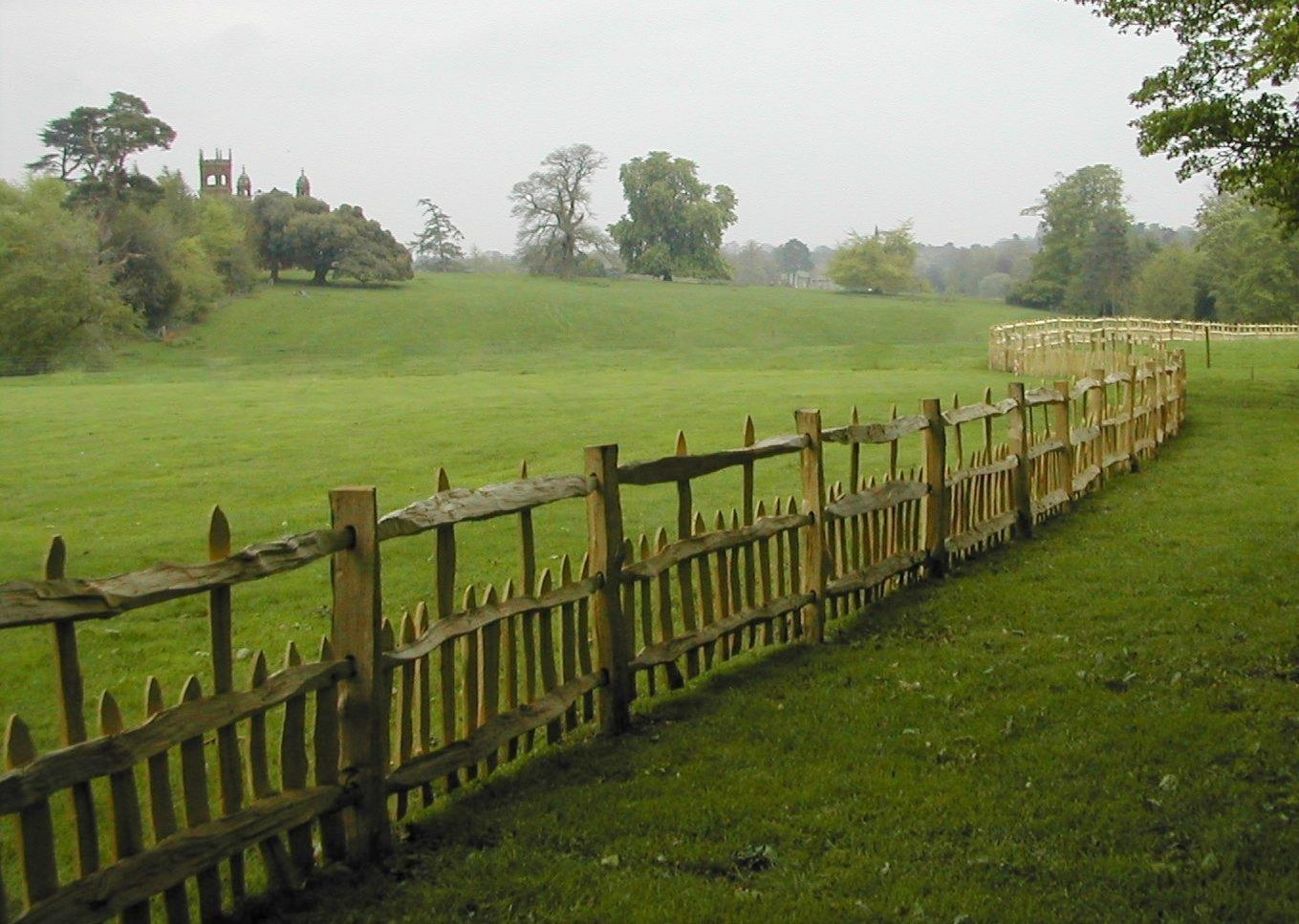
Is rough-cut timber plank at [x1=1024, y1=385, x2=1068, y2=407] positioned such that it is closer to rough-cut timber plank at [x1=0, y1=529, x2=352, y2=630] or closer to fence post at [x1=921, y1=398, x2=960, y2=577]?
fence post at [x1=921, y1=398, x2=960, y2=577]

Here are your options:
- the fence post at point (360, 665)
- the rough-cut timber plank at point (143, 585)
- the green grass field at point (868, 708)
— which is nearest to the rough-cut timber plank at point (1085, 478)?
the green grass field at point (868, 708)

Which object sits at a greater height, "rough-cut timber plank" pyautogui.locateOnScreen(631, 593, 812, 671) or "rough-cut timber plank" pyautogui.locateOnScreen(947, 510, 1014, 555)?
Result: "rough-cut timber plank" pyautogui.locateOnScreen(631, 593, 812, 671)

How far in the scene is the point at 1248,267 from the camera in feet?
282

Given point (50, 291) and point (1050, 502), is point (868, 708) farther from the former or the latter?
point (50, 291)

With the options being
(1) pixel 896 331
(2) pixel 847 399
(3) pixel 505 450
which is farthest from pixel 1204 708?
(1) pixel 896 331

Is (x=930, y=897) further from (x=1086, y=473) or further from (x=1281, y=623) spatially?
(x=1086, y=473)

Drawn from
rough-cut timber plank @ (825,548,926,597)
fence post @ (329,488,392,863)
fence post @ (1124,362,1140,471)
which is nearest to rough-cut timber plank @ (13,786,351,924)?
fence post @ (329,488,392,863)

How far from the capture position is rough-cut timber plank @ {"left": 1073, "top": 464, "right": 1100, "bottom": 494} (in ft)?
48.2

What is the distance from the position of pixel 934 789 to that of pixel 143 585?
358cm

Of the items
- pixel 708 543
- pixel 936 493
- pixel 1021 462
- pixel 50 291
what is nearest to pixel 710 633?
pixel 708 543

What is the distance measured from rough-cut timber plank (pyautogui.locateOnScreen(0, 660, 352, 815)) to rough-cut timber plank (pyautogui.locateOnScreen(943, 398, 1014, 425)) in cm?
728

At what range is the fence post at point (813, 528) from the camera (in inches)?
338

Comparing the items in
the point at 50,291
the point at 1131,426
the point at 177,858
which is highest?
the point at 50,291

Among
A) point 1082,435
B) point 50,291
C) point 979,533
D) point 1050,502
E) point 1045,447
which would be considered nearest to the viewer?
point 979,533
